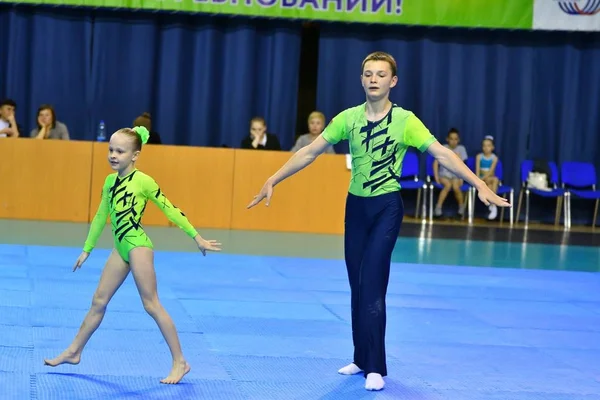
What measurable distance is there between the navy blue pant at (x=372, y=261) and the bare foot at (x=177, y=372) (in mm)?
1023

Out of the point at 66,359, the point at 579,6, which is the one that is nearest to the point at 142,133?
the point at 66,359

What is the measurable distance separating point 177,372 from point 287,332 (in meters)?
1.82

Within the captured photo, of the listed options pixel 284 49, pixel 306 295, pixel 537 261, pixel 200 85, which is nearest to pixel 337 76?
pixel 284 49

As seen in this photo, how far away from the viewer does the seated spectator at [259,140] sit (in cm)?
1469

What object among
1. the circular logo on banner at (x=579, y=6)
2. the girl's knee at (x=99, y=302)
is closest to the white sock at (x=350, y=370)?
the girl's knee at (x=99, y=302)

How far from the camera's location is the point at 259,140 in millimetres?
14711

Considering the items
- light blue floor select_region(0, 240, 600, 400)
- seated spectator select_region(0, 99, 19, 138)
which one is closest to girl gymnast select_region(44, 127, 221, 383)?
light blue floor select_region(0, 240, 600, 400)

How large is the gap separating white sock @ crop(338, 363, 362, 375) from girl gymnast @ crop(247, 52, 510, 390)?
0.14 m

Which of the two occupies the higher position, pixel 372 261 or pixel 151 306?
pixel 372 261

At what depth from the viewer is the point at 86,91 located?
1714cm

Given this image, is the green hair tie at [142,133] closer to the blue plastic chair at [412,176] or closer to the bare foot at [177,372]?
the bare foot at [177,372]

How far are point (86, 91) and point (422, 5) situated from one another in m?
5.89

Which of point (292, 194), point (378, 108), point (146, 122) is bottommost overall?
point (292, 194)

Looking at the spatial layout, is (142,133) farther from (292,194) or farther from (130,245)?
(292,194)
